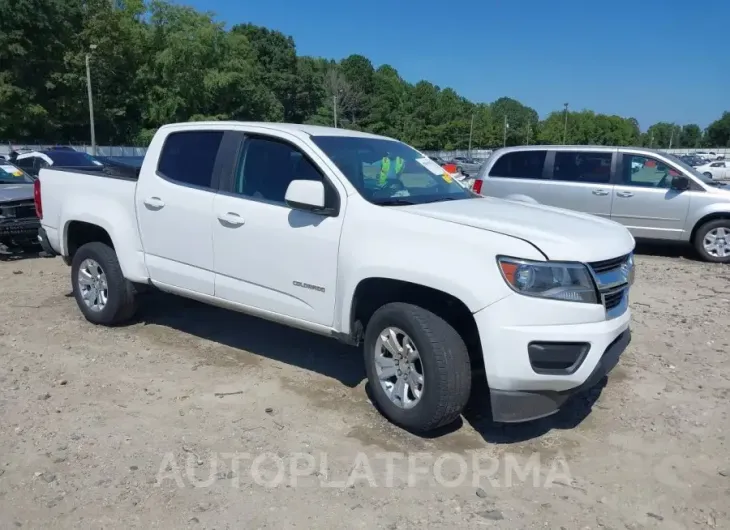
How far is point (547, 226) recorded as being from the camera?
155 inches

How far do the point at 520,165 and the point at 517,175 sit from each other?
18 centimetres

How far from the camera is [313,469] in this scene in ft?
11.9

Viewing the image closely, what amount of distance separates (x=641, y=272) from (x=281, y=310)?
626 cm

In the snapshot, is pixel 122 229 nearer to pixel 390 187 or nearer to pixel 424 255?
pixel 390 187

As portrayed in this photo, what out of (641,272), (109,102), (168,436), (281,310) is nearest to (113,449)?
(168,436)

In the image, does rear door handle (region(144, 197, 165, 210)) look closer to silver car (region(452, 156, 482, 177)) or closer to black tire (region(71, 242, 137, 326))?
black tire (region(71, 242, 137, 326))

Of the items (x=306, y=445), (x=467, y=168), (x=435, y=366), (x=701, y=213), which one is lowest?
(x=306, y=445)

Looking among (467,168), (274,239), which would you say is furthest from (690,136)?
(274,239)

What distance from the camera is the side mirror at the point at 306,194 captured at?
4.16 m

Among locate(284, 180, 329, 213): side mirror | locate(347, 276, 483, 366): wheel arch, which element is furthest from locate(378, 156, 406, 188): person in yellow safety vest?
locate(347, 276, 483, 366): wheel arch

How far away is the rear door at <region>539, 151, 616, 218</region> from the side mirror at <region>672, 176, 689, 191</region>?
3.04ft

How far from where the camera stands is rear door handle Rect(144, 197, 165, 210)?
5266mm

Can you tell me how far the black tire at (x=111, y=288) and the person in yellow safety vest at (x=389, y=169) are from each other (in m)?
2.57

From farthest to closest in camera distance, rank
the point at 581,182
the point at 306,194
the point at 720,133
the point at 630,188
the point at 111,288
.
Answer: the point at 720,133
the point at 581,182
the point at 630,188
the point at 111,288
the point at 306,194
